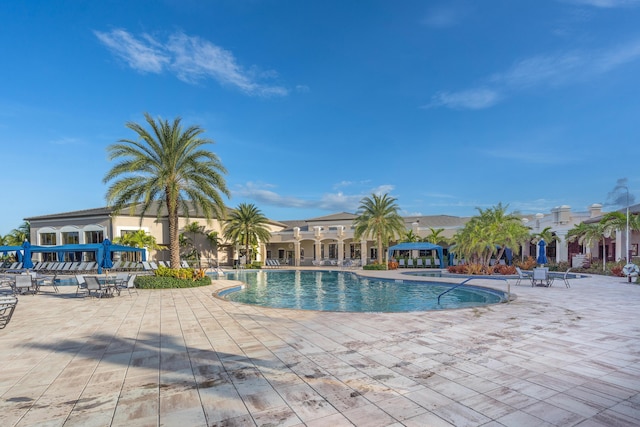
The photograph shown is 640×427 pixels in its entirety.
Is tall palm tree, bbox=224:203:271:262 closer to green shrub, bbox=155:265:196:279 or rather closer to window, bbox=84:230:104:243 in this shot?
window, bbox=84:230:104:243

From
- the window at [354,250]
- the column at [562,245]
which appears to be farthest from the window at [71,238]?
the column at [562,245]

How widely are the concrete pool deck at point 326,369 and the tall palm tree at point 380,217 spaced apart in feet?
67.3

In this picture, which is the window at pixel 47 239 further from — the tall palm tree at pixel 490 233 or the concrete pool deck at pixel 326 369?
the tall palm tree at pixel 490 233

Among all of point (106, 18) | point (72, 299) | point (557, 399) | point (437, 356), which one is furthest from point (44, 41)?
point (557, 399)

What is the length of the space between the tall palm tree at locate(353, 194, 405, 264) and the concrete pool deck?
67.3 ft

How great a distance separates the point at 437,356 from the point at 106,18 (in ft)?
46.2

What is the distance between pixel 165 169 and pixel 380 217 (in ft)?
57.8

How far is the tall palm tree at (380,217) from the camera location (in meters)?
29.4

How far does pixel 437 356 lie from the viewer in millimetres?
5445

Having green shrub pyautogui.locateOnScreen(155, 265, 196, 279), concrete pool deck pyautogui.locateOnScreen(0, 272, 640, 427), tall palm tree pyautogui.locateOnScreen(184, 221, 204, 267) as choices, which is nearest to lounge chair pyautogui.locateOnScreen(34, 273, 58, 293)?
green shrub pyautogui.locateOnScreen(155, 265, 196, 279)

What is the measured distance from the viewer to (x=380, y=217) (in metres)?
29.4

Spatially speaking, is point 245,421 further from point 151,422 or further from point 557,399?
point 557,399

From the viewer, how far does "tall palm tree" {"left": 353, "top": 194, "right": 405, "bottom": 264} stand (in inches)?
1156

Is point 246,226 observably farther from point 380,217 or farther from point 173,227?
point 173,227
